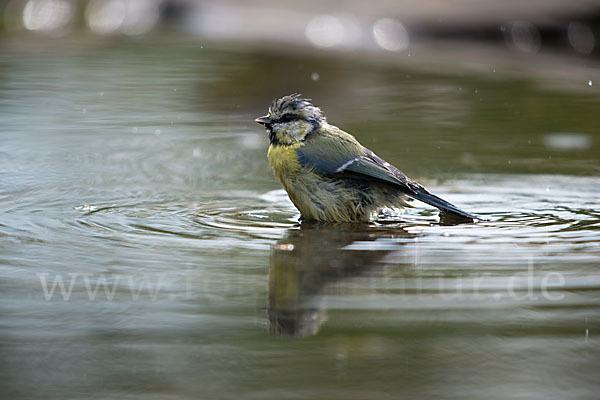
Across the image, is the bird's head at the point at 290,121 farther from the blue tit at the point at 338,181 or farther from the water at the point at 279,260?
the water at the point at 279,260

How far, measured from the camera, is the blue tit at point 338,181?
19.1 feet

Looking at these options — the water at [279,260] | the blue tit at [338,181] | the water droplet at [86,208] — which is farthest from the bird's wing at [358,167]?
the water droplet at [86,208]

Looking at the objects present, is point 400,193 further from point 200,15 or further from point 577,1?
point 200,15

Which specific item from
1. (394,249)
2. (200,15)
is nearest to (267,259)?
(394,249)

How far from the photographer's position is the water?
3.29m

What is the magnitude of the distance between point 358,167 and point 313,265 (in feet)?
4.54

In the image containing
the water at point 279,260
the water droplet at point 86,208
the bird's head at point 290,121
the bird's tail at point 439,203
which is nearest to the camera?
the water at point 279,260

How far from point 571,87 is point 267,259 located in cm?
671

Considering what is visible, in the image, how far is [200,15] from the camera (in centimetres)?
1656

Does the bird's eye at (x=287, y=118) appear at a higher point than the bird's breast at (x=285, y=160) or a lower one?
higher

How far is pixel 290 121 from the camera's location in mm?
6145

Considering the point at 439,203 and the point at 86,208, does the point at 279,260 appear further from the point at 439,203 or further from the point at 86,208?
the point at 86,208

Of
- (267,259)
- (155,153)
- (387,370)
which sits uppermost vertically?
(155,153)

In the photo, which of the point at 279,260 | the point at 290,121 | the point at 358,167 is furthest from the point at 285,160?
the point at 279,260
